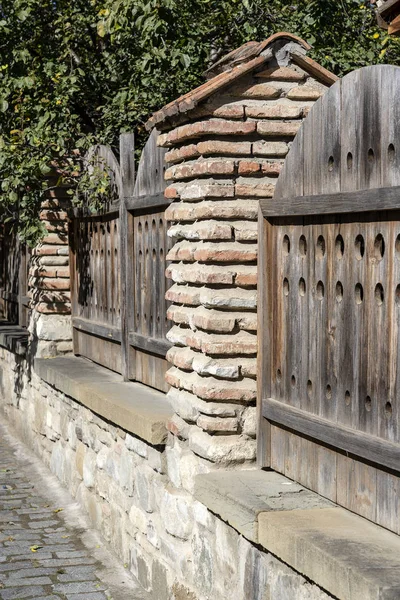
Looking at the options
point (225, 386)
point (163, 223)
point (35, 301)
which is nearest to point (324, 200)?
point (225, 386)

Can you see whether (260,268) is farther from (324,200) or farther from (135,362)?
(135,362)

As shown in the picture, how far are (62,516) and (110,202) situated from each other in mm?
2317

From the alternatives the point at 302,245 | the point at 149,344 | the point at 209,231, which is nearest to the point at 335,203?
the point at 302,245

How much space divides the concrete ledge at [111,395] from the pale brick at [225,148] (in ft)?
4.89

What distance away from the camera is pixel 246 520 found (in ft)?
12.3

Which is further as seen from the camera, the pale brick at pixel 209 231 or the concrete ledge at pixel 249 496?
the pale brick at pixel 209 231

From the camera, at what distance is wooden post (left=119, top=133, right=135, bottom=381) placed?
6598 millimetres

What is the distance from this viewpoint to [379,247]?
11.1 ft

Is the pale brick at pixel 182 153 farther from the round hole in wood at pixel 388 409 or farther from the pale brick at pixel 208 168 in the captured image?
the round hole in wood at pixel 388 409

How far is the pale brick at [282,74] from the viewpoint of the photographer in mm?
4520

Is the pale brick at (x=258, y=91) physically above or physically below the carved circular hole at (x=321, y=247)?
above

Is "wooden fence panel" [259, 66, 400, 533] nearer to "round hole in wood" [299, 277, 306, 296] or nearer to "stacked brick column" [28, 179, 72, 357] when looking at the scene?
"round hole in wood" [299, 277, 306, 296]

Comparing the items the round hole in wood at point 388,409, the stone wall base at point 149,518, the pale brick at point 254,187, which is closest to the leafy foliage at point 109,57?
the stone wall base at point 149,518

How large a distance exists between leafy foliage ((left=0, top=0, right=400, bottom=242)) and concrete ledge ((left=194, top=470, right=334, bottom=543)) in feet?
11.3
